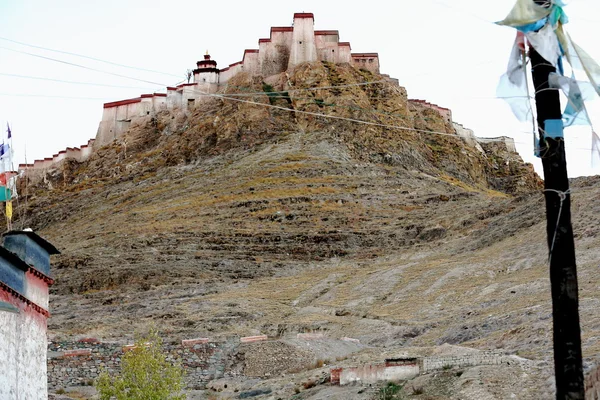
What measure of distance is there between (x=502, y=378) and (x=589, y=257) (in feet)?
84.6

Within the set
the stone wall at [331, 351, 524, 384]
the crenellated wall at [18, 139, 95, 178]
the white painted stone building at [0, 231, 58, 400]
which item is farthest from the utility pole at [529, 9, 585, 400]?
the crenellated wall at [18, 139, 95, 178]

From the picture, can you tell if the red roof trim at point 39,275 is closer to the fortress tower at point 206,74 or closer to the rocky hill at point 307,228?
the rocky hill at point 307,228

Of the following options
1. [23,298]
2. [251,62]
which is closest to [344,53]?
[251,62]

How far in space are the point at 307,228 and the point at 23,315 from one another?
191 feet

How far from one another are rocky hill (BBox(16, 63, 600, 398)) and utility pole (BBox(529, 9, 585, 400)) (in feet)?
31.8

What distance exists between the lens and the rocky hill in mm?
46062

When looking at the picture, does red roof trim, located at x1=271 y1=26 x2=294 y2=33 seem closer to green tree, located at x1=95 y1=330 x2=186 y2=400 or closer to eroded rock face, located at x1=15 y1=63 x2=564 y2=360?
eroded rock face, located at x1=15 y1=63 x2=564 y2=360

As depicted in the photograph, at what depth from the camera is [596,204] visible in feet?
190

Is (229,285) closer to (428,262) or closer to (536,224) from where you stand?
(428,262)

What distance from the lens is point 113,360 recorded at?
126 ft

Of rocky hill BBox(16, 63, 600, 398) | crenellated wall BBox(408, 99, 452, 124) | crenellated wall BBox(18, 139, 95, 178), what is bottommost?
rocky hill BBox(16, 63, 600, 398)

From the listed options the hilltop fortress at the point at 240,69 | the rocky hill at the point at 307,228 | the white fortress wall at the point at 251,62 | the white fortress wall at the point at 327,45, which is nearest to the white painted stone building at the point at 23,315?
the rocky hill at the point at 307,228

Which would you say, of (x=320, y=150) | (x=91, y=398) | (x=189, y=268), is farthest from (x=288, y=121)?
(x=91, y=398)

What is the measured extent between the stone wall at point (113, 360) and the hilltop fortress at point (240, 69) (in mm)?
65669
